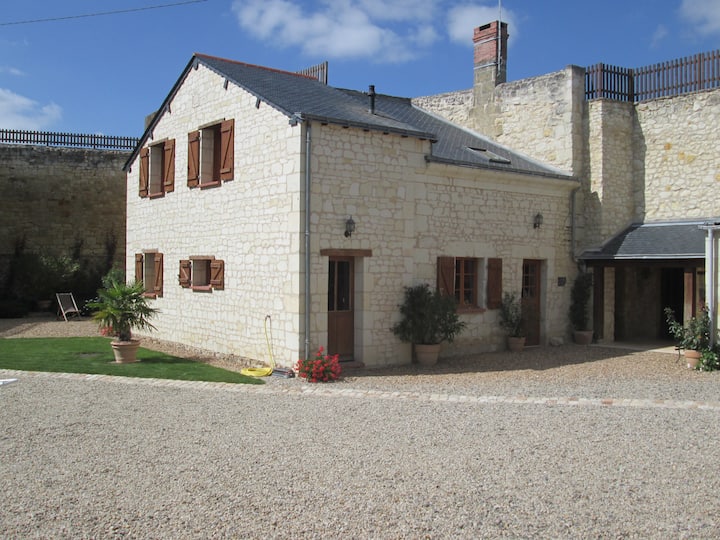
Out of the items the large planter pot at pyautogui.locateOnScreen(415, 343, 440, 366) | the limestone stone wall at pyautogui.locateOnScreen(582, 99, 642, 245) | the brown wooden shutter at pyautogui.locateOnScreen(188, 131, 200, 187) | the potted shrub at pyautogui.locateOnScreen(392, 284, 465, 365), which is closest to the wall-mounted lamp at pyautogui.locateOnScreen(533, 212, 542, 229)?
the limestone stone wall at pyautogui.locateOnScreen(582, 99, 642, 245)

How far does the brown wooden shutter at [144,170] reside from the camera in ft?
49.4

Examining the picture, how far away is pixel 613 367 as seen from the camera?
11203mm

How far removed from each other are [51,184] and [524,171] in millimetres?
15208

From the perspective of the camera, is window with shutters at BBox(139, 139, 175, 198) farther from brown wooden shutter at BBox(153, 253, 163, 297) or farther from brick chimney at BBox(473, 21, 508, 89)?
brick chimney at BBox(473, 21, 508, 89)

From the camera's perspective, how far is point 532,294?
545 inches

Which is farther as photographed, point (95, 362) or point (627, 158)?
point (627, 158)

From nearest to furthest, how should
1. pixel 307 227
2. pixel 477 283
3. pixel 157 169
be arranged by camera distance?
pixel 307 227
pixel 477 283
pixel 157 169

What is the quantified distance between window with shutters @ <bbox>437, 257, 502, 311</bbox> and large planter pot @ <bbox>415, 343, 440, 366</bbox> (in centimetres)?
152

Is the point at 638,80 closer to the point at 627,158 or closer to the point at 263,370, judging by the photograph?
the point at 627,158

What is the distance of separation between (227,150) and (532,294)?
6887 millimetres

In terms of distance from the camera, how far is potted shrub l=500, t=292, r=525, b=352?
1280cm

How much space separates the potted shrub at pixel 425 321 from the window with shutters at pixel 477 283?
128 cm

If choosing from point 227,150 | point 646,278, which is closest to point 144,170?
point 227,150

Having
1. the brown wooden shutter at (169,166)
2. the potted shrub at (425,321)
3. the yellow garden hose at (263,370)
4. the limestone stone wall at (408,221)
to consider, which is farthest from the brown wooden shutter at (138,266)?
the potted shrub at (425,321)
